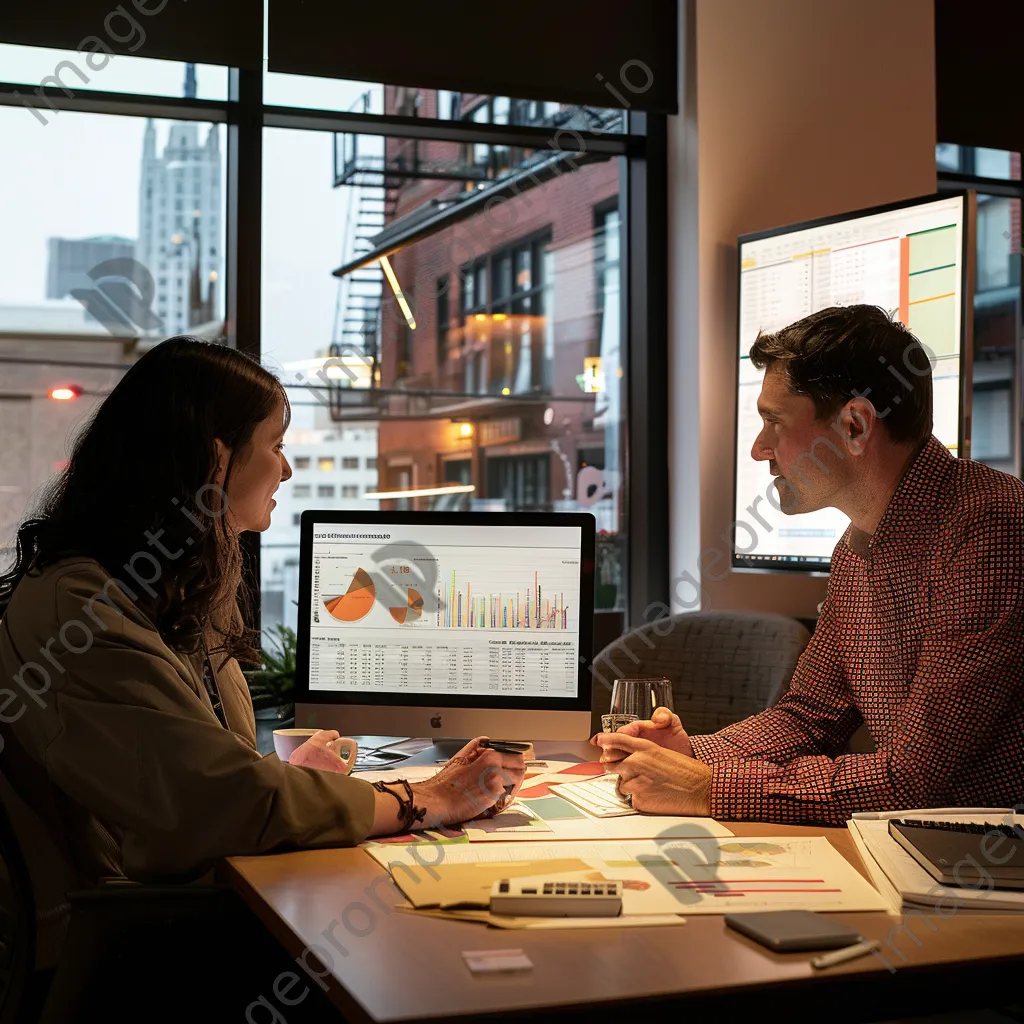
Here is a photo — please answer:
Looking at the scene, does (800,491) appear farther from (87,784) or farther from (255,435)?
(87,784)

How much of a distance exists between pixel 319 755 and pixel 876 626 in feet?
3.18

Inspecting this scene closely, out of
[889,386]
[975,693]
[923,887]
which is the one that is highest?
[889,386]

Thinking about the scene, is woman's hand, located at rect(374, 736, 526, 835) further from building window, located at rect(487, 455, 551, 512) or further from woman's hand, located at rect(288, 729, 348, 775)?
building window, located at rect(487, 455, 551, 512)

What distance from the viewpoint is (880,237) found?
3.08 m

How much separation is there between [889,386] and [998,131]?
269 cm

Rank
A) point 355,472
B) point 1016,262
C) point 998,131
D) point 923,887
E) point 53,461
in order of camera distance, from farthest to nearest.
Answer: point 1016,262 < point 998,131 < point 355,472 < point 53,461 < point 923,887

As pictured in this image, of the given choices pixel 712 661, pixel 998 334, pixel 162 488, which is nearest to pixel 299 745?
pixel 162 488

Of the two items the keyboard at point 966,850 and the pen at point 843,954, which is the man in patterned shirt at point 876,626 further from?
the pen at point 843,954

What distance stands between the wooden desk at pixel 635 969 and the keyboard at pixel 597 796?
549 mm

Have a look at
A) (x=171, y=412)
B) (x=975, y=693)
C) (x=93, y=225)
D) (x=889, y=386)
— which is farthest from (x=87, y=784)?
(x=93, y=225)

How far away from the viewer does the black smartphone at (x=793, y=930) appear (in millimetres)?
1142

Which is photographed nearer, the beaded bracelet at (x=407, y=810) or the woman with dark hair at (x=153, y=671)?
the woman with dark hair at (x=153, y=671)

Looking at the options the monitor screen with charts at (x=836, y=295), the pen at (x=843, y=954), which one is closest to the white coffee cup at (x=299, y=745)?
the pen at (x=843, y=954)

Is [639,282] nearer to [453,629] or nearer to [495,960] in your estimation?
[453,629]
